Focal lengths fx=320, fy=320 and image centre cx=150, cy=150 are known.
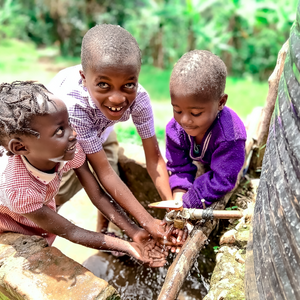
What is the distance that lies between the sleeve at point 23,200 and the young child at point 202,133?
2.98ft

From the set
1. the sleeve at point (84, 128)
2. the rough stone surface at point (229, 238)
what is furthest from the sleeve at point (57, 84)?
the rough stone surface at point (229, 238)

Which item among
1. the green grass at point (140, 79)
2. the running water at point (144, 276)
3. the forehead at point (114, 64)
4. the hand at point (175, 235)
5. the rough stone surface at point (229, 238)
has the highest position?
the green grass at point (140, 79)

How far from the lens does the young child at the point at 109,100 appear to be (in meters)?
1.66

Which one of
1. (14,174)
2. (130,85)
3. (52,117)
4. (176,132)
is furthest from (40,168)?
(176,132)

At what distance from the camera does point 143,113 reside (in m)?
2.12

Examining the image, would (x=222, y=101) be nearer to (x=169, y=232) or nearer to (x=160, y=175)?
(x=160, y=175)

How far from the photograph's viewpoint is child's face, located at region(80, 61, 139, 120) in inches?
64.8

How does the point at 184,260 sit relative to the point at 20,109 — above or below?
below

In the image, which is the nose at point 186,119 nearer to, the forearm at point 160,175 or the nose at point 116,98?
the nose at point 116,98

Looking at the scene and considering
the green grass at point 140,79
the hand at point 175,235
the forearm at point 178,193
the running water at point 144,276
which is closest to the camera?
the hand at point 175,235

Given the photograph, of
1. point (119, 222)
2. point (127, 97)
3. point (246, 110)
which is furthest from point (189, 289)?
point (246, 110)

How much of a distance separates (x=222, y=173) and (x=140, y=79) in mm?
6740

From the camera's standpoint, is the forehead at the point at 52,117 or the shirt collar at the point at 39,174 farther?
the shirt collar at the point at 39,174

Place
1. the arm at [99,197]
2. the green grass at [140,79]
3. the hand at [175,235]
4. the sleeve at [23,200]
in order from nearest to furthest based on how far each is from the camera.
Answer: the sleeve at [23,200], the hand at [175,235], the arm at [99,197], the green grass at [140,79]
